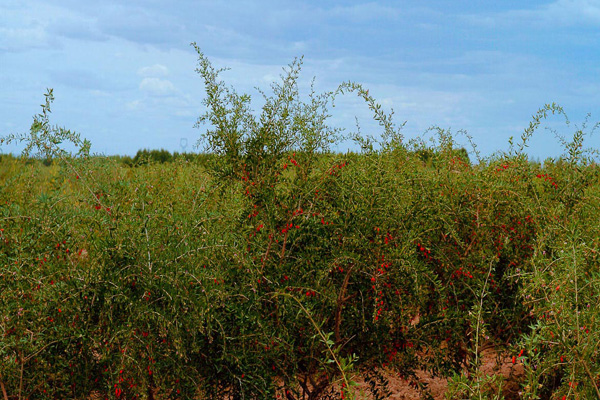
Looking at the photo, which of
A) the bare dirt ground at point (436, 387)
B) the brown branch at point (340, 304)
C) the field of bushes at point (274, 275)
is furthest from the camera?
the bare dirt ground at point (436, 387)

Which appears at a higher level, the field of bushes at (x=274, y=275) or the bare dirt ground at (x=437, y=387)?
the field of bushes at (x=274, y=275)

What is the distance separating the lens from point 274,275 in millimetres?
Result: 3455

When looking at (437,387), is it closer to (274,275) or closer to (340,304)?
(340,304)

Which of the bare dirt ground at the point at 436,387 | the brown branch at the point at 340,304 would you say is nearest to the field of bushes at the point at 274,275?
the brown branch at the point at 340,304

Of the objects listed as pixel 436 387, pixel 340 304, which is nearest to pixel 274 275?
pixel 340 304

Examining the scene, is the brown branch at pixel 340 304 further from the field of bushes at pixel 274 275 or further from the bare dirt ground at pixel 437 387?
the bare dirt ground at pixel 437 387

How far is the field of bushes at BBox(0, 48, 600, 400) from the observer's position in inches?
115

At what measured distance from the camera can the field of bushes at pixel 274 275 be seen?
2.92m

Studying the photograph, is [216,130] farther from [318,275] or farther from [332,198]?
[318,275]

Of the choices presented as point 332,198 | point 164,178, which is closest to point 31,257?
point 332,198

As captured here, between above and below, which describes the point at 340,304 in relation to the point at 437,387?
above

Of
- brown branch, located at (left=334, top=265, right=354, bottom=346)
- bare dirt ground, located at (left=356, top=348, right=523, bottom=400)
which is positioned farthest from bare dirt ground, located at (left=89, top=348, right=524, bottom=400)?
brown branch, located at (left=334, top=265, right=354, bottom=346)

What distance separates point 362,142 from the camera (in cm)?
413

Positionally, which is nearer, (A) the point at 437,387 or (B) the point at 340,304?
(B) the point at 340,304
